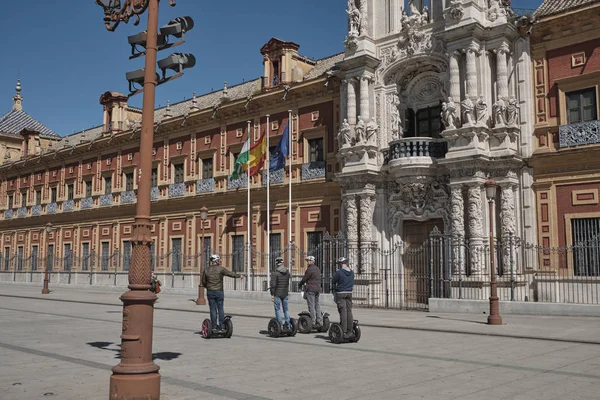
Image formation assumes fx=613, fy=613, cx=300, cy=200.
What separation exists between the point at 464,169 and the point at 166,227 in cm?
1829

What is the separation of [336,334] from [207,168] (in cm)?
2120

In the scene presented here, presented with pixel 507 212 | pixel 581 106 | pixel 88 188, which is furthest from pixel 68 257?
pixel 581 106

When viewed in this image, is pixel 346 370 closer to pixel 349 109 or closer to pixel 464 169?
pixel 464 169

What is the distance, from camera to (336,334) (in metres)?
11.5

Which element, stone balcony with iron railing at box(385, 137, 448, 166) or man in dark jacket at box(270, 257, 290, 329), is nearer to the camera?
man in dark jacket at box(270, 257, 290, 329)

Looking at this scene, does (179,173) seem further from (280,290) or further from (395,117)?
(280,290)

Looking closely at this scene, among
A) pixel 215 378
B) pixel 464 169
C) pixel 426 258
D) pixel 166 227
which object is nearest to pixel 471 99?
pixel 464 169

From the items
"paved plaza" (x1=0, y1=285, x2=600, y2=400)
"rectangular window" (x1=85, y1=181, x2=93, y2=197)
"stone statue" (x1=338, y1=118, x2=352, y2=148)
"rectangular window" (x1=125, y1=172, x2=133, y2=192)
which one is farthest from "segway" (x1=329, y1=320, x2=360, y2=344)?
"rectangular window" (x1=85, y1=181, x2=93, y2=197)

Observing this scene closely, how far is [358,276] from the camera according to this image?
898 inches

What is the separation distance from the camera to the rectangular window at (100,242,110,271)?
3656 centimetres

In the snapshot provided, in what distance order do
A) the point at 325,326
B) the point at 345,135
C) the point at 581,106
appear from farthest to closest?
the point at 345,135
the point at 581,106
the point at 325,326

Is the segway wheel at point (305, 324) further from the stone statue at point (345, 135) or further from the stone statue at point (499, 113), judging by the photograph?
the stone statue at point (345, 135)

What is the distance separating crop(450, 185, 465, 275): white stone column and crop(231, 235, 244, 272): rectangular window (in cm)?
1135

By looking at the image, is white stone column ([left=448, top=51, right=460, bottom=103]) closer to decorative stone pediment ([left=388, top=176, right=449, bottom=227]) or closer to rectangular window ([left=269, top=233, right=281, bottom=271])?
decorative stone pediment ([left=388, top=176, right=449, bottom=227])
